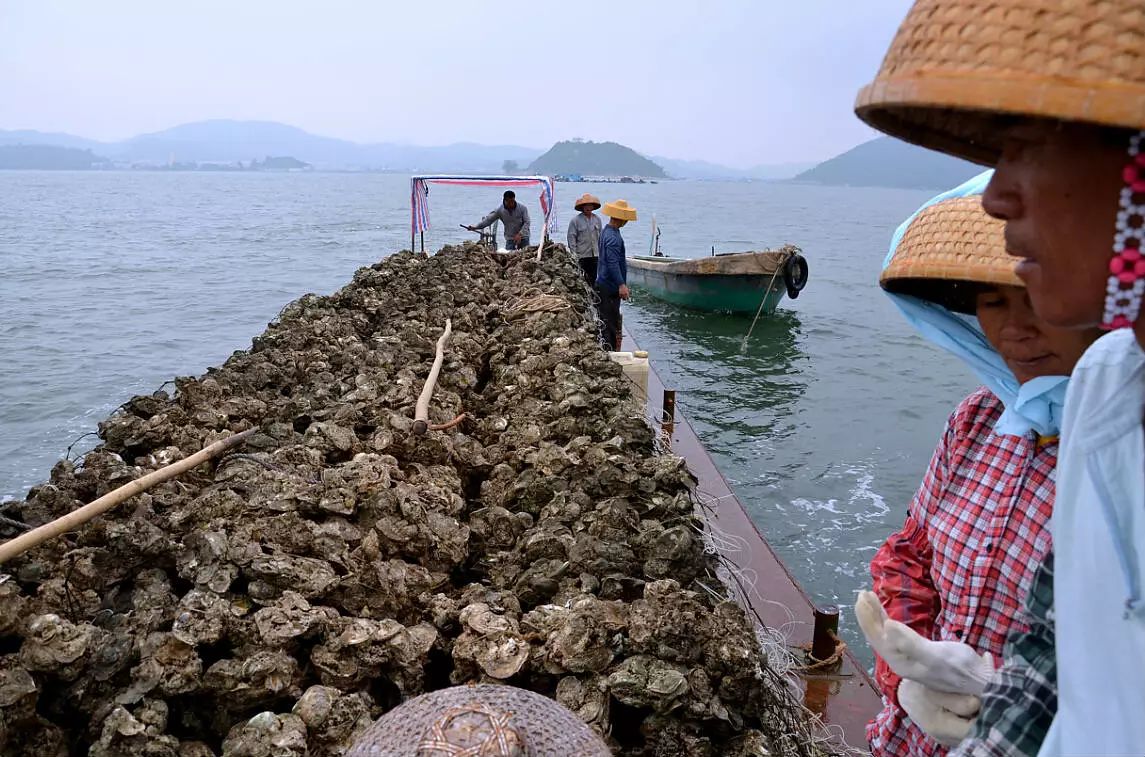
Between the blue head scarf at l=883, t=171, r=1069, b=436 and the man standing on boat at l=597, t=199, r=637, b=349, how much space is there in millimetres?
7291

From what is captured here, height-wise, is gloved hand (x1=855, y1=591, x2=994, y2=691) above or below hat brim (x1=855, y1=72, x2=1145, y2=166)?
below

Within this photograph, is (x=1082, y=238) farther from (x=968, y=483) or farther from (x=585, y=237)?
(x=585, y=237)

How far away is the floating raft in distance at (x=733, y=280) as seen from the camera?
17.8m

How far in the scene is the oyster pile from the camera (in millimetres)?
2352

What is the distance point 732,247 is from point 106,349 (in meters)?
34.8

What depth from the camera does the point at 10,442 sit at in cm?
1040

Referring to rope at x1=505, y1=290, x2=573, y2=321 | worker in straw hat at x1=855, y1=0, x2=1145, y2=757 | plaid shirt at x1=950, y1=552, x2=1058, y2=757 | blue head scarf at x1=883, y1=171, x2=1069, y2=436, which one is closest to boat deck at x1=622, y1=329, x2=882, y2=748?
blue head scarf at x1=883, y1=171, x2=1069, y2=436

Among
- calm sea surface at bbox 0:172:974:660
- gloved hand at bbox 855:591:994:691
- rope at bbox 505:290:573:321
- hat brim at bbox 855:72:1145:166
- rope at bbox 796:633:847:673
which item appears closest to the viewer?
hat brim at bbox 855:72:1145:166

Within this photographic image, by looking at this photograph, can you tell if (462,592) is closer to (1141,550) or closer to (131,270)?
(1141,550)

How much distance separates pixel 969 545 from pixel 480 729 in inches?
43.6

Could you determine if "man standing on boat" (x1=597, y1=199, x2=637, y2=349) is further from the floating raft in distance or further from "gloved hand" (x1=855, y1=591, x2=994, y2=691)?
the floating raft in distance

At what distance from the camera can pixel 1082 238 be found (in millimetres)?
744

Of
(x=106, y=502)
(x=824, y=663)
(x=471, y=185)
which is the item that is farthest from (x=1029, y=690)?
(x=471, y=185)

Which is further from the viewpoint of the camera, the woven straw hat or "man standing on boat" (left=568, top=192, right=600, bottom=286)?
"man standing on boat" (left=568, top=192, right=600, bottom=286)
